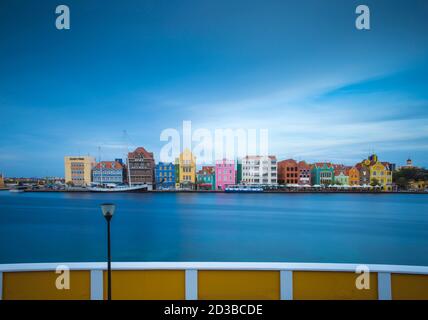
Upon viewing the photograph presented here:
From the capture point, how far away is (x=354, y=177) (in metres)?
21.9

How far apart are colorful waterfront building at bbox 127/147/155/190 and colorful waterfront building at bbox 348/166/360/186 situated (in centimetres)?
1502

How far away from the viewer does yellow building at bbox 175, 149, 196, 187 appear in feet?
63.9

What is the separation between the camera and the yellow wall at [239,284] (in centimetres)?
171

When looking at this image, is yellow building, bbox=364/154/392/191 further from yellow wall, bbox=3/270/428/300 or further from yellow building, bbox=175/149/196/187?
yellow wall, bbox=3/270/428/300

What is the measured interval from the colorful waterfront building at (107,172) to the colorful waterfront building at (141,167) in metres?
1.18

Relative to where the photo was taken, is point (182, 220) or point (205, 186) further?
point (205, 186)

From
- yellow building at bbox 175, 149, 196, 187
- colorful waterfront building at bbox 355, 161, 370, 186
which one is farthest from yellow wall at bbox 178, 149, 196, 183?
colorful waterfront building at bbox 355, 161, 370, 186

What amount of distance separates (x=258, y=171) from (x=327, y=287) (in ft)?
62.8

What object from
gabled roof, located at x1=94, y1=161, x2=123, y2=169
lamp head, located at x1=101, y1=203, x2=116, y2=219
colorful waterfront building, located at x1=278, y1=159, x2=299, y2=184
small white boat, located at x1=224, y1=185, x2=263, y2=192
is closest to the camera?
lamp head, located at x1=101, y1=203, x2=116, y2=219

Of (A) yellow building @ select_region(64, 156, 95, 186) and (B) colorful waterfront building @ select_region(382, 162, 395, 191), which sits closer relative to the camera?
(A) yellow building @ select_region(64, 156, 95, 186)
